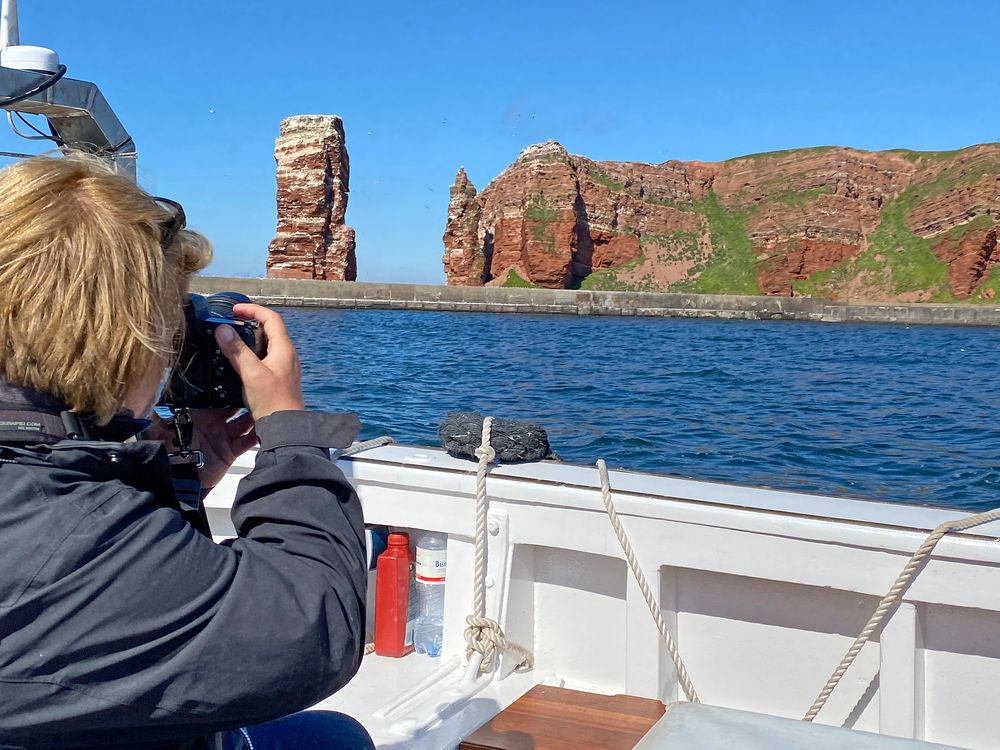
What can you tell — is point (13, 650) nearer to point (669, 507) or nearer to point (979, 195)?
Result: point (669, 507)

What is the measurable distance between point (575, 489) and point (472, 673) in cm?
58

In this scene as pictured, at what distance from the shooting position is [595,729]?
1984 millimetres

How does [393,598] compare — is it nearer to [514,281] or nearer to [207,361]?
[207,361]

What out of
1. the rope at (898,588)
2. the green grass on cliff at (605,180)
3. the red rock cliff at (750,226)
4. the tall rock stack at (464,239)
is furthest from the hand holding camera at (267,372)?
the green grass on cliff at (605,180)

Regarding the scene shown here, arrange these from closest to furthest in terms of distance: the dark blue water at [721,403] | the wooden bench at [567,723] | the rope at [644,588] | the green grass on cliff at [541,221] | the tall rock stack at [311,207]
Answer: the wooden bench at [567,723]
the rope at [644,588]
the dark blue water at [721,403]
the tall rock stack at [311,207]
the green grass on cliff at [541,221]

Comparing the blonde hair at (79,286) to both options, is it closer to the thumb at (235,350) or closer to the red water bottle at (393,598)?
the thumb at (235,350)

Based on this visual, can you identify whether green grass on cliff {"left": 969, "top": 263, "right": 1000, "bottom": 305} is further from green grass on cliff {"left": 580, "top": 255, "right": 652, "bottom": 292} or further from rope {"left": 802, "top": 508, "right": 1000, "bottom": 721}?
rope {"left": 802, "top": 508, "right": 1000, "bottom": 721}

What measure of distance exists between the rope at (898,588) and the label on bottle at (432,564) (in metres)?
1.03

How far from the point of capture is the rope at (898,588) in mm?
1814

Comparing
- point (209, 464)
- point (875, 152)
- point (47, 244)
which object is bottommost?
point (209, 464)

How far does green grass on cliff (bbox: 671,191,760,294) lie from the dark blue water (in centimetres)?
4571

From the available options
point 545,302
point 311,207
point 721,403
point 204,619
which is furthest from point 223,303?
point 311,207

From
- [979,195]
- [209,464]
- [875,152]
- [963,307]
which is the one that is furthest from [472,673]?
[875,152]

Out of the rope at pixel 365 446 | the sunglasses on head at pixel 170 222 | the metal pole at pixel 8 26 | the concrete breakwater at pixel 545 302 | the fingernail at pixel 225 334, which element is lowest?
the rope at pixel 365 446
